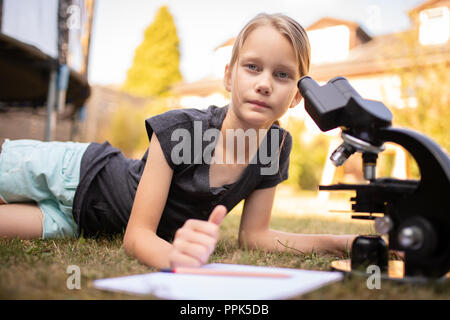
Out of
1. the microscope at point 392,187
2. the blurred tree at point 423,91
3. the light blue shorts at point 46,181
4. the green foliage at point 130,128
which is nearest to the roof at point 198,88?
the green foliage at point 130,128

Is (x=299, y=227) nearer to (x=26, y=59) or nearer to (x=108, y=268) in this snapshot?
(x=108, y=268)

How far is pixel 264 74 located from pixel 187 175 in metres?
0.58

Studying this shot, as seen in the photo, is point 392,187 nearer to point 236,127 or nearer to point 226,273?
point 226,273

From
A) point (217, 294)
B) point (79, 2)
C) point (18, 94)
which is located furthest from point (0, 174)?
point (18, 94)

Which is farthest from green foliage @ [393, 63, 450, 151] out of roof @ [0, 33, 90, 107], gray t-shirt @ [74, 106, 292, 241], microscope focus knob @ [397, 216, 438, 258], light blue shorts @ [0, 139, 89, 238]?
microscope focus knob @ [397, 216, 438, 258]

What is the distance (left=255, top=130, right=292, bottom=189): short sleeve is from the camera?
2063mm

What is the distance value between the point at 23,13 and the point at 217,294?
4.60 metres

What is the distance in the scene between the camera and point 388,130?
116 centimetres

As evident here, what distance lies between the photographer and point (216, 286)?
3.22 feet

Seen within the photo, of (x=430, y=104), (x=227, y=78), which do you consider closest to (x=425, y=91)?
(x=430, y=104)

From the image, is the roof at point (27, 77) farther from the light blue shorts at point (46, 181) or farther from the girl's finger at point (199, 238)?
the girl's finger at point (199, 238)

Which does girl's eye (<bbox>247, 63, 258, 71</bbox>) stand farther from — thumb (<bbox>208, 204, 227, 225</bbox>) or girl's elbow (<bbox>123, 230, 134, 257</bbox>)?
girl's elbow (<bbox>123, 230, 134, 257</bbox>)

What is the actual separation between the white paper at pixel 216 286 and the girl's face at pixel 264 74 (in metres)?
0.69

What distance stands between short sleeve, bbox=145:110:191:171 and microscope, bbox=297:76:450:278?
0.64 meters
